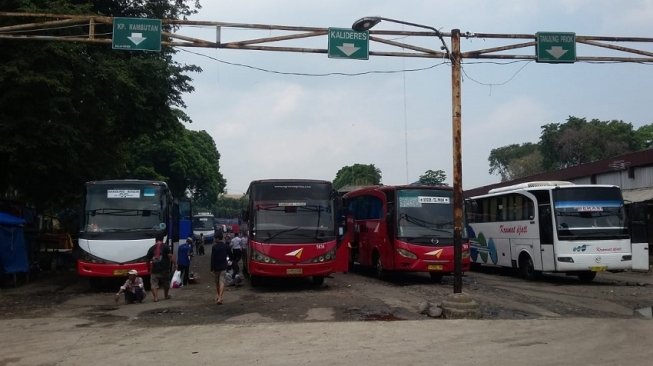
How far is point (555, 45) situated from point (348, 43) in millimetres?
4805

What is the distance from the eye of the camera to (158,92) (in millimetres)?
22359

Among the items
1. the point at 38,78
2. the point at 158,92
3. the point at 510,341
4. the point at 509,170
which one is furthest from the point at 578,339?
the point at 509,170

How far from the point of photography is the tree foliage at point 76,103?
17281 mm

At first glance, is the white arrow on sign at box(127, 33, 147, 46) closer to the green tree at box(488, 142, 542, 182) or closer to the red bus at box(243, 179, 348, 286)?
the red bus at box(243, 179, 348, 286)

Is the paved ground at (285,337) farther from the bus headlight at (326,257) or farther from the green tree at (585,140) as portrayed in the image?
the green tree at (585,140)

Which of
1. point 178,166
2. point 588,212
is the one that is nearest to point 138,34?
point 588,212

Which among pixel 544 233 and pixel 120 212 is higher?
pixel 120 212

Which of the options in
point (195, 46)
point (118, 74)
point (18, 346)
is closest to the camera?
point (18, 346)

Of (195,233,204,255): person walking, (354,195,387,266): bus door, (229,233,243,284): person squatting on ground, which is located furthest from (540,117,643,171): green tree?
(229,233,243,284): person squatting on ground

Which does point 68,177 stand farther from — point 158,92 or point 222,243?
point 222,243

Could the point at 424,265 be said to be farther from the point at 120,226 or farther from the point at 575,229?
the point at 120,226

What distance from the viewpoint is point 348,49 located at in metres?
13.1

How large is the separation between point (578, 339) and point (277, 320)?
5549mm

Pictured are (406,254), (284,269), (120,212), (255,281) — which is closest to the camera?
(284,269)
